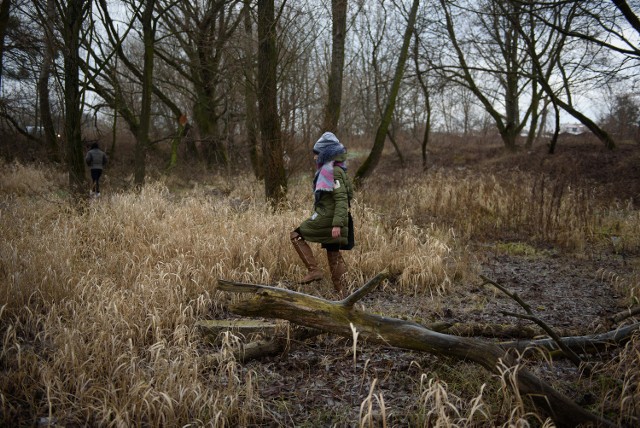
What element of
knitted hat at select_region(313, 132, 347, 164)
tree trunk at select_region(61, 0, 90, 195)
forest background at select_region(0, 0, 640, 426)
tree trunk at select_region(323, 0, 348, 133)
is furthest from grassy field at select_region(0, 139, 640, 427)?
tree trunk at select_region(323, 0, 348, 133)

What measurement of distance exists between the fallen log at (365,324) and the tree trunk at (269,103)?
4820 mm

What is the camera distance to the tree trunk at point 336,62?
10.1 m

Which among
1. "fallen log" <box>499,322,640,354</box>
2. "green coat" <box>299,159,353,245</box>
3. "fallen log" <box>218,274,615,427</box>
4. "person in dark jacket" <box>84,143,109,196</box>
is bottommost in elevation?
"fallen log" <box>499,322,640,354</box>

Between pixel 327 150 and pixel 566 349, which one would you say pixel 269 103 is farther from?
pixel 566 349

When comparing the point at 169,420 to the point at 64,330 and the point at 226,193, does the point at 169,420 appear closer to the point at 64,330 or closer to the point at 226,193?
the point at 64,330

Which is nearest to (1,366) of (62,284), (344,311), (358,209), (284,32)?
(62,284)

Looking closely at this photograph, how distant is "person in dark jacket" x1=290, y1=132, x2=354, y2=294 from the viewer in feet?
14.9

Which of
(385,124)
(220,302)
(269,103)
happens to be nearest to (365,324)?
(220,302)

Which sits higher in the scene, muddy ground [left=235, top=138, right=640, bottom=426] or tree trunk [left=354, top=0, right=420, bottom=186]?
tree trunk [left=354, top=0, right=420, bottom=186]

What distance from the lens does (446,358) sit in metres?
3.14

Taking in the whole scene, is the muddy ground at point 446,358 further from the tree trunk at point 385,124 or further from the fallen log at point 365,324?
the tree trunk at point 385,124

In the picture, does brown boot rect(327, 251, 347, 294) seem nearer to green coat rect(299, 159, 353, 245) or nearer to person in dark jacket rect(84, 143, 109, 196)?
green coat rect(299, 159, 353, 245)

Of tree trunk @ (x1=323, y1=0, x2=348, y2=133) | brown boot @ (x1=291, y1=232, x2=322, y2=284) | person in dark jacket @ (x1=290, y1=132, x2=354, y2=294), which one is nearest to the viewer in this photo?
person in dark jacket @ (x1=290, y1=132, x2=354, y2=294)

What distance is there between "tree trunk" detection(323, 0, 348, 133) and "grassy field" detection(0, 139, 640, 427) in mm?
2205
